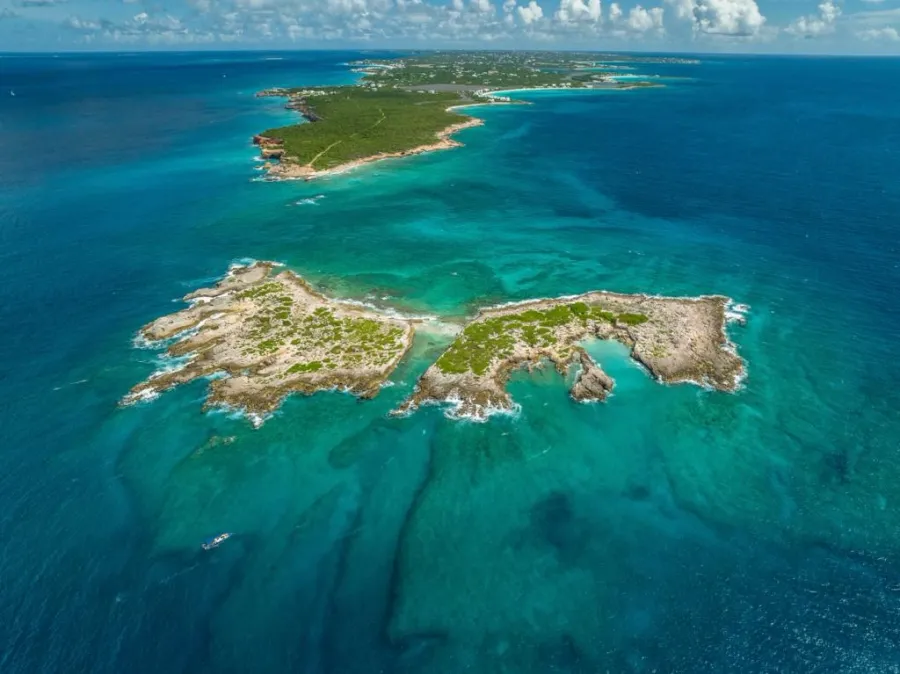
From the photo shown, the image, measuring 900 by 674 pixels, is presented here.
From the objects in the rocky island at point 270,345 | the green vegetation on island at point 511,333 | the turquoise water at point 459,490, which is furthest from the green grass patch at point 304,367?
the green vegetation on island at point 511,333

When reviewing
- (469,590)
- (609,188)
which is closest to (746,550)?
(469,590)

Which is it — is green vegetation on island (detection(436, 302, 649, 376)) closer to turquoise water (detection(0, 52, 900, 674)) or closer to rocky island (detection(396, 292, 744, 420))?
rocky island (detection(396, 292, 744, 420))

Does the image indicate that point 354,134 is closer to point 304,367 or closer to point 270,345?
point 270,345

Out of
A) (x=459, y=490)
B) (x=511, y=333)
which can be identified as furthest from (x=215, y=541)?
(x=511, y=333)

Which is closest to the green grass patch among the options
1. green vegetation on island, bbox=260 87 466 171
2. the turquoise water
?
the turquoise water

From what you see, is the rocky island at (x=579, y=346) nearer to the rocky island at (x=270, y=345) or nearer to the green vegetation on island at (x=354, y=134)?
the rocky island at (x=270, y=345)
